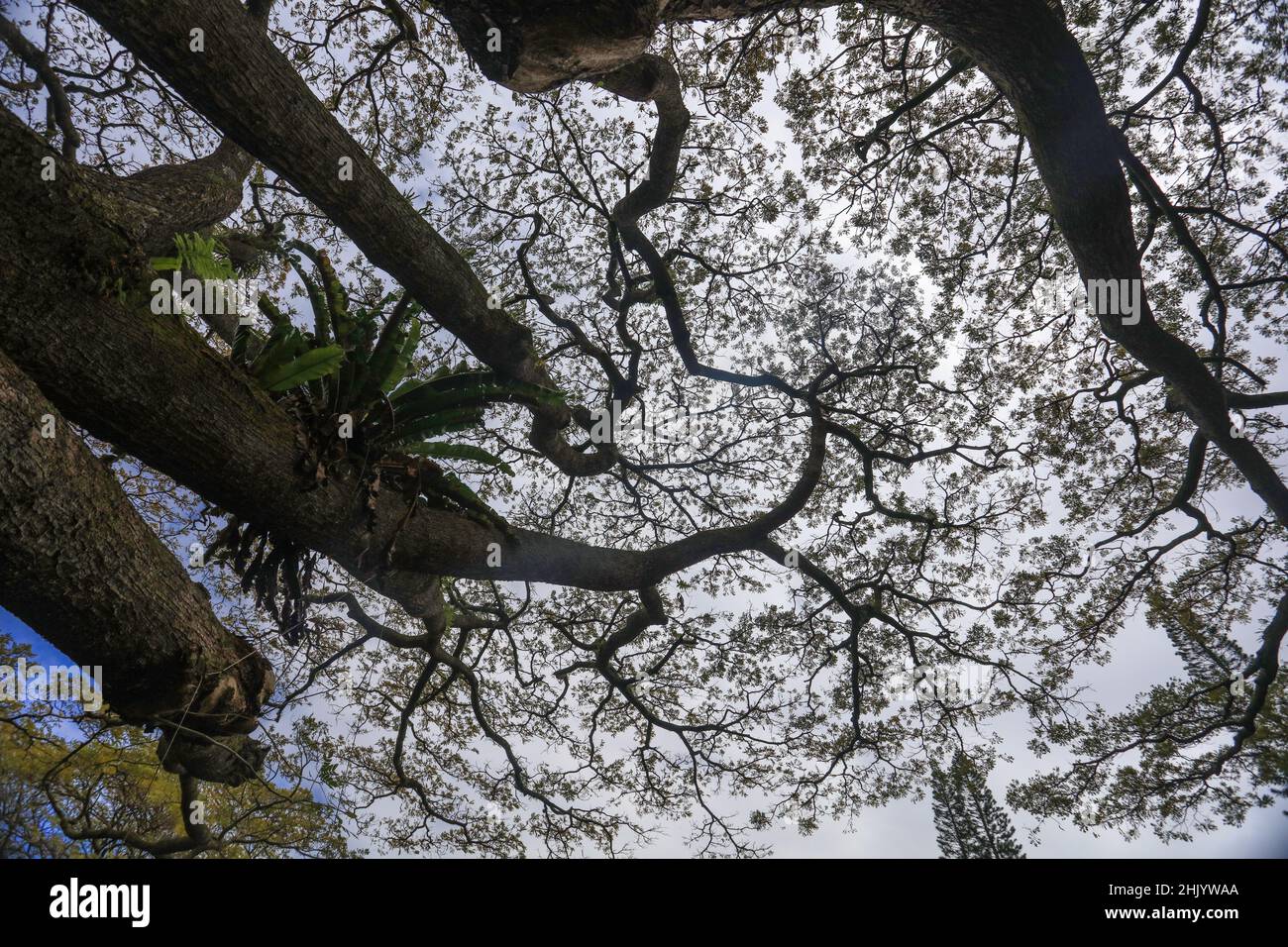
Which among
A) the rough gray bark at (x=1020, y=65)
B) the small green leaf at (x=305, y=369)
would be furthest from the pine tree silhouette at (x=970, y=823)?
the small green leaf at (x=305, y=369)

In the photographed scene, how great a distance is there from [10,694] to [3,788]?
1.59 m

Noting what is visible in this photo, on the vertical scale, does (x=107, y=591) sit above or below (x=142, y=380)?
below

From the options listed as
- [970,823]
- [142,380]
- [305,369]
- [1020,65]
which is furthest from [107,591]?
[970,823]

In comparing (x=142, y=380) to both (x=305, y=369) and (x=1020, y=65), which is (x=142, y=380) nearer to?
(x=305, y=369)

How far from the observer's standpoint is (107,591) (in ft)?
5.25

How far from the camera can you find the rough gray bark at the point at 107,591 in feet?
4.62

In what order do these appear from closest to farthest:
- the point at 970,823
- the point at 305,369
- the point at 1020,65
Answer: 1. the point at 305,369
2. the point at 1020,65
3. the point at 970,823

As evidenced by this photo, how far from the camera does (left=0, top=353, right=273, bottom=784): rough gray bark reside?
1.41 meters

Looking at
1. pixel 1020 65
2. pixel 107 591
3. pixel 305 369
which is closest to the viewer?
pixel 107 591

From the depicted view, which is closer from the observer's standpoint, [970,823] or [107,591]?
[107,591]

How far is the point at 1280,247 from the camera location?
4.38m
